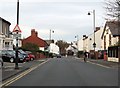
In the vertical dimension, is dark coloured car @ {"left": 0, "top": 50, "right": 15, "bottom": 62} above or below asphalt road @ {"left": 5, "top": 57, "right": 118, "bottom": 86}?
above

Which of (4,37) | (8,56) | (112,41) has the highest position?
(4,37)

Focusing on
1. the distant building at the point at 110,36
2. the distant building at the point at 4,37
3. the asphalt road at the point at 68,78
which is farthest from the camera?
the distant building at the point at 110,36

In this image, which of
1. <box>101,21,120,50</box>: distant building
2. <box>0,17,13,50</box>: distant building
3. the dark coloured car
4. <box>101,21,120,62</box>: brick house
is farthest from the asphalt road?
<box>101,21,120,50</box>: distant building

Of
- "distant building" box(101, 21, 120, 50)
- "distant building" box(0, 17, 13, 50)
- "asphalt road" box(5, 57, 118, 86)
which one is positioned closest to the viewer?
"asphalt road" box(5, 57, 118, 86)

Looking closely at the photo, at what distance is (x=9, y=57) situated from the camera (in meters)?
42.3

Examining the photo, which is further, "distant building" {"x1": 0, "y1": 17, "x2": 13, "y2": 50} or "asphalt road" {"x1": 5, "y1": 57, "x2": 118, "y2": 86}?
"distant building" {"x1": 0, "y1": 17, "x2": 13, "y2": 50}

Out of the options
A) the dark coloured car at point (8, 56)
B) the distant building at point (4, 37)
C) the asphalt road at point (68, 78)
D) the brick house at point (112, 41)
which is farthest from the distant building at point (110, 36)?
the asphalt road at point (68, 78)

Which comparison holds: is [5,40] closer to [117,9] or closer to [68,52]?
[117,9]

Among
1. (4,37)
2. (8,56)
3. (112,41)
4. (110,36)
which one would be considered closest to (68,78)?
(8,56)

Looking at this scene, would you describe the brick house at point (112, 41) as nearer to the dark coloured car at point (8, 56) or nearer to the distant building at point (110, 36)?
the distant building at point (110, 36)

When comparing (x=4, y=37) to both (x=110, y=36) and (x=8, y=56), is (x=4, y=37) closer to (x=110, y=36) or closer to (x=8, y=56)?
(x=8, y=56)

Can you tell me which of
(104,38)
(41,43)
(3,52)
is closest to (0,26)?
(3,52)

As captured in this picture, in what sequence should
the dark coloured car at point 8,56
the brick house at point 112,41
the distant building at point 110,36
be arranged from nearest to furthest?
the dark coloured car at point 8,56
the brick house at point 112,41
the distant building at point 110,36

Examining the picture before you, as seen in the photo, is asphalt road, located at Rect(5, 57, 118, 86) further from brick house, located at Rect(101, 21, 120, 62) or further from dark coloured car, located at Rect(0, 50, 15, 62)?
brick house, located at Rect(101, 21, 120, 62)
